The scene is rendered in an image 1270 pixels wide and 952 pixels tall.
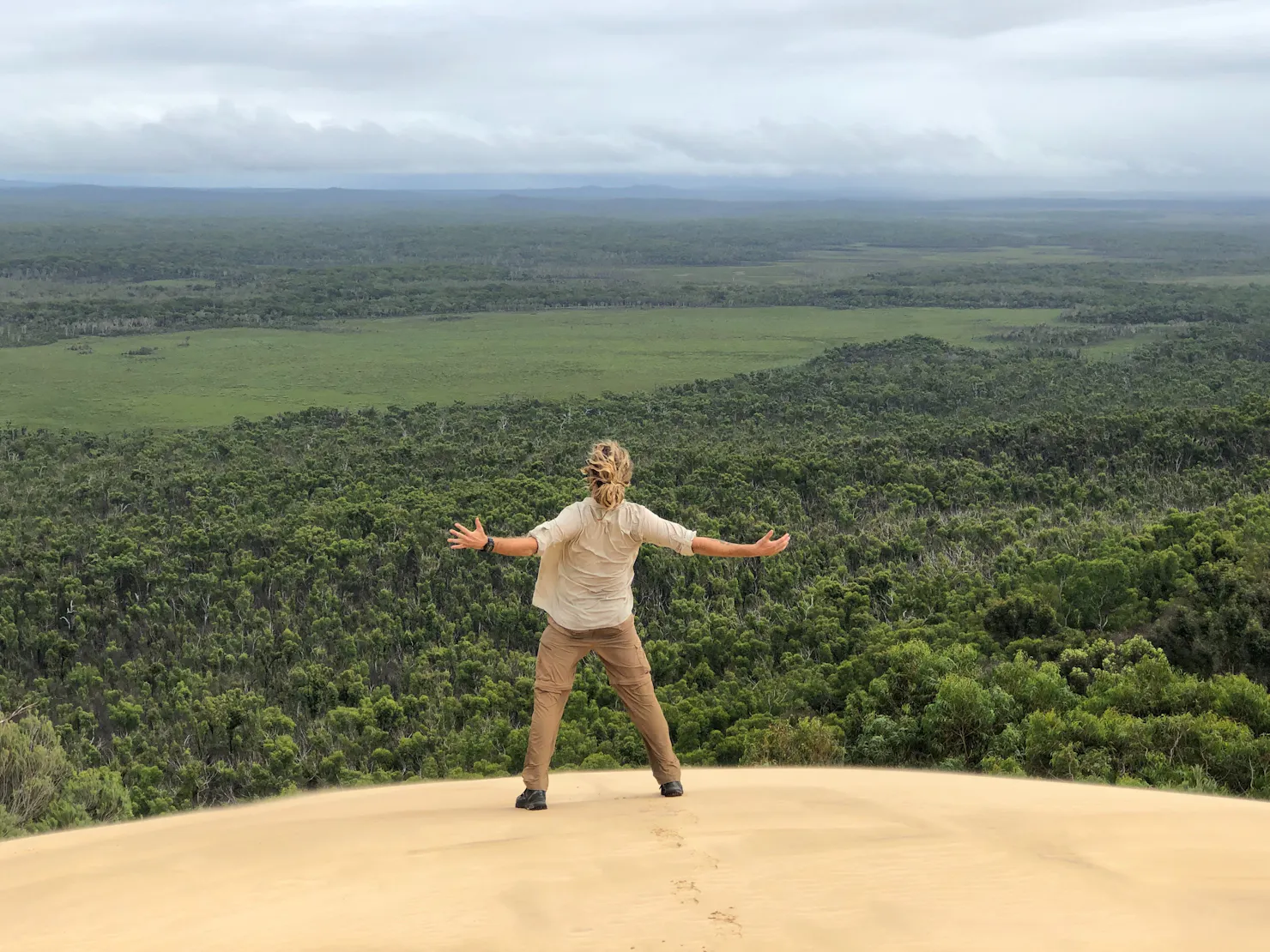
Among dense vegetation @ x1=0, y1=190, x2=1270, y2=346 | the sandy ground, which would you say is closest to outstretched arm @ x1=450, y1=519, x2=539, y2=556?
the sandy ground

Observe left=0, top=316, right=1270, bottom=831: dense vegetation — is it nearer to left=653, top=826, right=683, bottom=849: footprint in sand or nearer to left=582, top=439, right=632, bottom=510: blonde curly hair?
left=653, top=826, right=683, bottom=849: footprint in sand

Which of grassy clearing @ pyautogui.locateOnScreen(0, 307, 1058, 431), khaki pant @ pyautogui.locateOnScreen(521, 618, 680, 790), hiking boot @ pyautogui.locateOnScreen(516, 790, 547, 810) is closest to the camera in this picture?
khaki pant @ pyautogui.locateOnScreen(521, 618, 680, 790)

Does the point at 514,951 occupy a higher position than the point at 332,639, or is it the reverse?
the point at 514,951

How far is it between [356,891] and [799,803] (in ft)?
9.14

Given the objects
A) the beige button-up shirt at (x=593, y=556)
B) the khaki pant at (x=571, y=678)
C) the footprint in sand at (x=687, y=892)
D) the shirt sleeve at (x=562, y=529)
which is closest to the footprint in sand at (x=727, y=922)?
the footprint in sand at (x=687, y=892)

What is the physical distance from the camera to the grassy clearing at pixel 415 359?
57.0 meters

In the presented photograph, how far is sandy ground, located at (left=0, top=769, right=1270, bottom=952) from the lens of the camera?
4723mm

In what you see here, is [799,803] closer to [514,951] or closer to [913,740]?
[514,951]

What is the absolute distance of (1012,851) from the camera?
5793 millimetres

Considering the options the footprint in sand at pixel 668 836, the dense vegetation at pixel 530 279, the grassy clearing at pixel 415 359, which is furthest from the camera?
the dense vegetation at pixel 530 279

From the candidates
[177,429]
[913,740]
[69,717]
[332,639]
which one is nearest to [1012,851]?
[913,740]

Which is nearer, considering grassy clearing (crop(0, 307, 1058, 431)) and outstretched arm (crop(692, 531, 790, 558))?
outstretched arm (crop(692, 531, 790, 558))

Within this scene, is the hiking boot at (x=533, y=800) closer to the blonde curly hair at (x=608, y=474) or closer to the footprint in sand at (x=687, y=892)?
the footprint in sand at (x=687, y=892)

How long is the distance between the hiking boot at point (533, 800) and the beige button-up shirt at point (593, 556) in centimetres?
104
